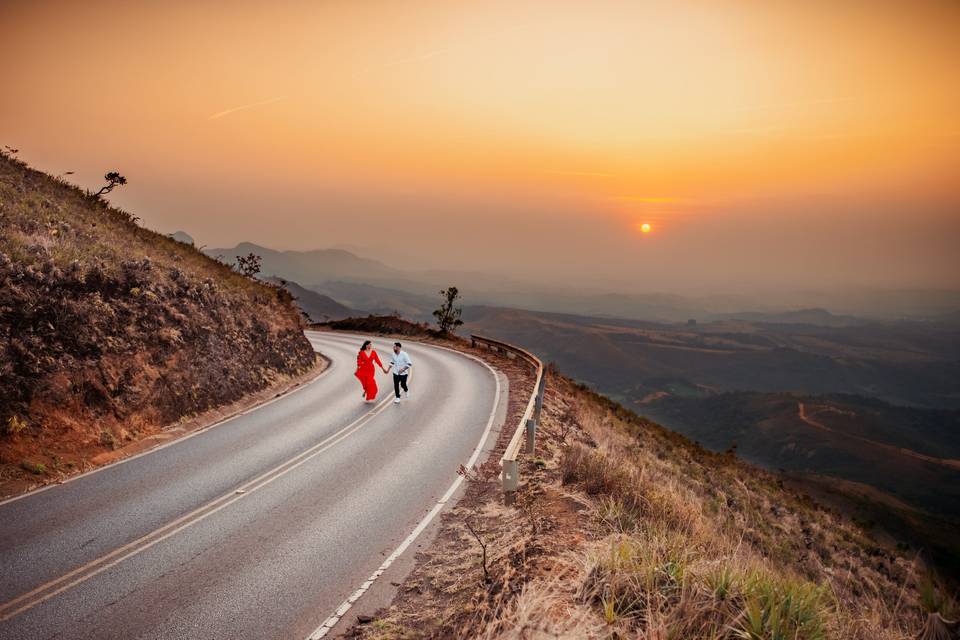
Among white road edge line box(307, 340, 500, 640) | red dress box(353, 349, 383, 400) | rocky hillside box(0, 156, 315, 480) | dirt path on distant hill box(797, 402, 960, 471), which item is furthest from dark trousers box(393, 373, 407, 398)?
Answer: dirt path on distant hill box(797, 402, 960, 471)

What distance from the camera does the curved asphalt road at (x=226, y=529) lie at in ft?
18.9

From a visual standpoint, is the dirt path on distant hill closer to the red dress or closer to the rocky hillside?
the red dress

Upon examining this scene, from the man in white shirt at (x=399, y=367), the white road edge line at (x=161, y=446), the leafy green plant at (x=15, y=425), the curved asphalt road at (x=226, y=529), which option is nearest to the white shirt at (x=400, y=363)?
the man in white shirt at (x=399, y=367)

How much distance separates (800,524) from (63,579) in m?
19.9

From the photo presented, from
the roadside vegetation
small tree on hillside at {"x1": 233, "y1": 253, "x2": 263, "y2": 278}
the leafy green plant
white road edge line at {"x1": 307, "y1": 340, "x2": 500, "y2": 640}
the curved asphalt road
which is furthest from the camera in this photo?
small tree on hillside at {"x1": 233, "y1": 253, "x2": 263, "y2": 278}

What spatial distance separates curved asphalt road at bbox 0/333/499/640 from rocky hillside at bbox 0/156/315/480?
4.81 feet

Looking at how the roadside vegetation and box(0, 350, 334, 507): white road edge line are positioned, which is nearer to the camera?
the roadside vegetation

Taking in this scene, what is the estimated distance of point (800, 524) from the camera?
674 inches

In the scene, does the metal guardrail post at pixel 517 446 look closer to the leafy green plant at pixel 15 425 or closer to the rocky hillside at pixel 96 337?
the rocky hillside at pixel 96 337

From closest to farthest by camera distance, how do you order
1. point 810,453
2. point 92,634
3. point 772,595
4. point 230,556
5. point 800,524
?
point 772,595, point 92,634, point 230,556, point 800,524, point 810,453

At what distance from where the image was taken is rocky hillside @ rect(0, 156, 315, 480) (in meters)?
10.5

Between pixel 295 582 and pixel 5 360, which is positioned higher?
pixel 5 360

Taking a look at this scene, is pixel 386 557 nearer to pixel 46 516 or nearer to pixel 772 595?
pixel 772 595

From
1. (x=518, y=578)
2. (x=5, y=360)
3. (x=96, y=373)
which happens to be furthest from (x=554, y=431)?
(x=5, y=360)
